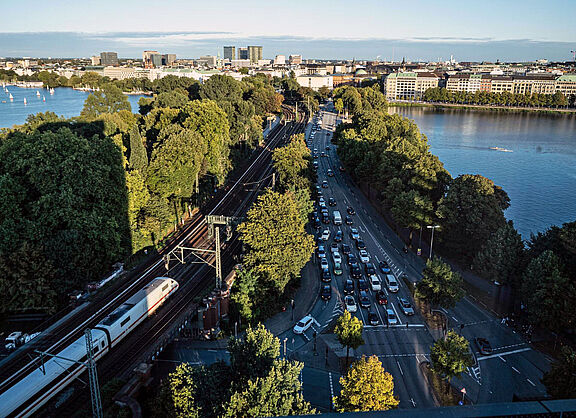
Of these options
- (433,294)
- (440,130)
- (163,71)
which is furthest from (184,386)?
(163,71)

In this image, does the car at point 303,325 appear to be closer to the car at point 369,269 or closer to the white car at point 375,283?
the white car at point 375,283

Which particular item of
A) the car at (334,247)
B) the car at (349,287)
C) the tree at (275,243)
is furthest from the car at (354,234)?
the tree at (275,243)

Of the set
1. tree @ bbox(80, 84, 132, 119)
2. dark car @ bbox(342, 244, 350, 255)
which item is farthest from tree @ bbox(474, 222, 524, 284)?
tree @ bbox(80, 84, 132, 119)

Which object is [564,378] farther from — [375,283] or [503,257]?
[375,283]

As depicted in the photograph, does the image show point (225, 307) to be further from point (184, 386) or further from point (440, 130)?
point (440, 130)

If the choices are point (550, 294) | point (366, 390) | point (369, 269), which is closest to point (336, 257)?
point (369, 269)

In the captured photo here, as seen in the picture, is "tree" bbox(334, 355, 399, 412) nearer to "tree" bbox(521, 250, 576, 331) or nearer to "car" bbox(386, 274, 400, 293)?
"tree" bbox(521, 250, 576, 331)
